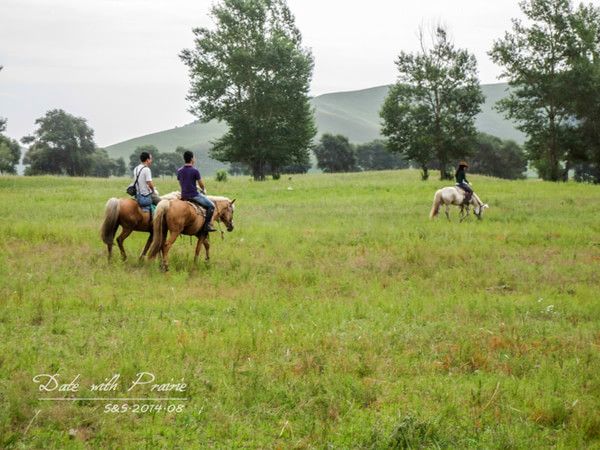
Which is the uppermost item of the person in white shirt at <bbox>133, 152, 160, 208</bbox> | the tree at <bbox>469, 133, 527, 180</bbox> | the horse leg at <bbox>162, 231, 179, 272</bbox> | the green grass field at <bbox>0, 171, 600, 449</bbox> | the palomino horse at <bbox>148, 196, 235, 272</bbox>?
the tree at <bbox>469, 133, 527, 180</bbox>

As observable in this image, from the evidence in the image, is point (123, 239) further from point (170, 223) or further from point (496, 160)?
point (496, 160)

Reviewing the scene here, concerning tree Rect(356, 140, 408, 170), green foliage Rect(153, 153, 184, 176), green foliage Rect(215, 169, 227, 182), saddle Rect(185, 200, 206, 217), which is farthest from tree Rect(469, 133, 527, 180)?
saddle Rect(185, 200, 206, 217)

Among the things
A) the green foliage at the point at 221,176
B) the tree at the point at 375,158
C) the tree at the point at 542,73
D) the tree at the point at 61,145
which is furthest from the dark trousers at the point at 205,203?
the tree at the point at 375,158

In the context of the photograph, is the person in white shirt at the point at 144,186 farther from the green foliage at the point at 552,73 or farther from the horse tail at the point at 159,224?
Answer: the green foliage at the point at 552,73

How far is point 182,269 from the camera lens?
14.2m

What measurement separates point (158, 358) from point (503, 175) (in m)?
118

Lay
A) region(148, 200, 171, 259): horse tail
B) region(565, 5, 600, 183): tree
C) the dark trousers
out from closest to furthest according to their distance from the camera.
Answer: region(148, 200, 171, 259): horse tail → the dark trousers → region(565, 5, 600, 183): tree

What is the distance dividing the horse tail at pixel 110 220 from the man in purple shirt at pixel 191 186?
1884 millimetres

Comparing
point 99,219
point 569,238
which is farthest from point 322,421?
point 99,219

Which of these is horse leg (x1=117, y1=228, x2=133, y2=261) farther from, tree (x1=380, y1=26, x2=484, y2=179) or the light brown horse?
tree (x1=380, y1=26, x2=484, y2=179)

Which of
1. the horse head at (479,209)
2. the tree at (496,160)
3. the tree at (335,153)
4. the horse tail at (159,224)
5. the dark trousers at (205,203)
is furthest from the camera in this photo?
the tree at (335,153)

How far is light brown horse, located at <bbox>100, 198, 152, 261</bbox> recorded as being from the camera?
47.6ft

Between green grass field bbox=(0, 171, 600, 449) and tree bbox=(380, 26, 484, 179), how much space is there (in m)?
36.6

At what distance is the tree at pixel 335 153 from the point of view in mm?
124250
